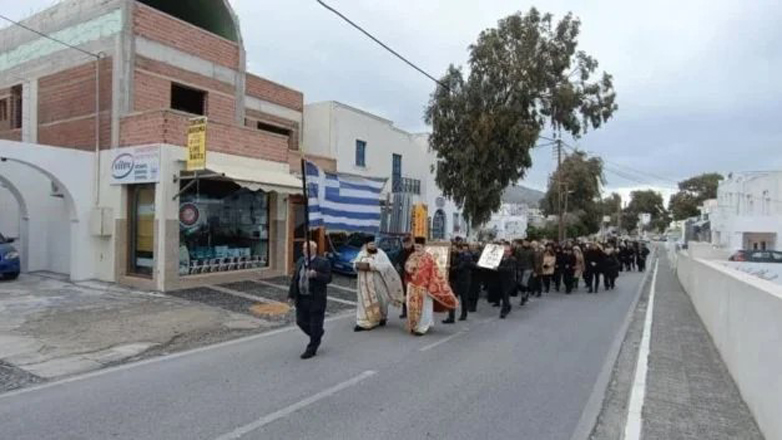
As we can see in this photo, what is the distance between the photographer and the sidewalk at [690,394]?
5559 millimetres

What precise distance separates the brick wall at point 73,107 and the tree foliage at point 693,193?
93.3 meters

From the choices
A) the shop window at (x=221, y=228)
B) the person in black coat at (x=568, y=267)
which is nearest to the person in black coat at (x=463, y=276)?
the shop window at (x=221, y=228)

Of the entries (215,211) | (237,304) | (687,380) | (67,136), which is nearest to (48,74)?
(67,136)

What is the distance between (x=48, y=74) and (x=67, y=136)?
88.9 inches

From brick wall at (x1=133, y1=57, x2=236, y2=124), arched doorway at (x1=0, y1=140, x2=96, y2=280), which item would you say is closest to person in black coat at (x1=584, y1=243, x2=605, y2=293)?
brick wall at (x1=133, y1=57, x2=236, y2=124)

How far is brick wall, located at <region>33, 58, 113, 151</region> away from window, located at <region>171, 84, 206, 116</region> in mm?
2125

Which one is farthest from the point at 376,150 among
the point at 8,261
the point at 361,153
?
the point at 8,261

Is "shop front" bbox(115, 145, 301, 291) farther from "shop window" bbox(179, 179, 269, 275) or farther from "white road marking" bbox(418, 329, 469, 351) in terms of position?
"white road marking" bbox(418, 329, 469, 351)

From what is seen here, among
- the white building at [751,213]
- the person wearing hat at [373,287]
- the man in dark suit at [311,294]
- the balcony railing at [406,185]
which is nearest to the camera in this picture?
the man in dark suit at [311,294]

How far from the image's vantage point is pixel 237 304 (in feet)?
43.3

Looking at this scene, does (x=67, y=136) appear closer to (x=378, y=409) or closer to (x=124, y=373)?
(x=124, y=373)

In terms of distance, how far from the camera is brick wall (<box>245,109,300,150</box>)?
2266 centimetres

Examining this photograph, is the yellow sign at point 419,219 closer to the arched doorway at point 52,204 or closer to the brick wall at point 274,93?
the arched doorway at point 52,204

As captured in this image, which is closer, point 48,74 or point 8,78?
point 48,74
